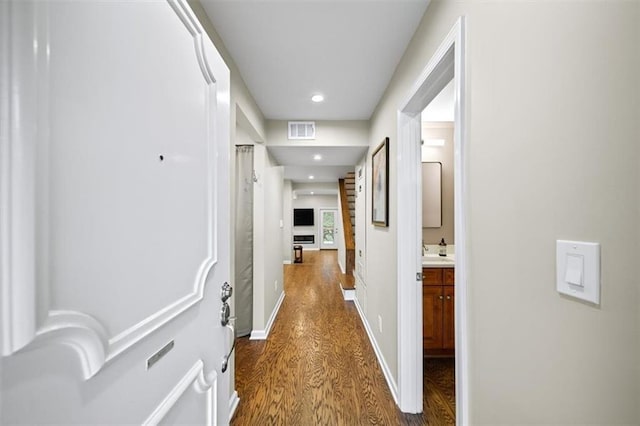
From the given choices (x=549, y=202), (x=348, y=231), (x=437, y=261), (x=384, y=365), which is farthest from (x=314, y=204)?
(x=549, y=202)

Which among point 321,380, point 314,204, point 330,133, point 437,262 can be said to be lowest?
point 321,380

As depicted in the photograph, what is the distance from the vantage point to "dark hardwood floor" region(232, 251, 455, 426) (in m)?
1.77

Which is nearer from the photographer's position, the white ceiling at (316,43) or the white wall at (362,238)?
the white ceiling at (316,43)

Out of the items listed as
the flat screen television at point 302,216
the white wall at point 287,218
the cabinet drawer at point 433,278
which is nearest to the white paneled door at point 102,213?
the cabinet drawer at point 433,278

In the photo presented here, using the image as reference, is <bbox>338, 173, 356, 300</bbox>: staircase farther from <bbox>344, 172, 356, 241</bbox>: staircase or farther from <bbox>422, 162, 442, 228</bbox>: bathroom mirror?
<bbox>422, 162, 442, 228</bbox>: bathroom mirror

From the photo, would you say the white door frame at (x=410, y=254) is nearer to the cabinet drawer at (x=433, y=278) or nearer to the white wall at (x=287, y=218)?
the cabinet drawer at (x=433, y=278)

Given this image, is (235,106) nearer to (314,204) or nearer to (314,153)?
(314,153)

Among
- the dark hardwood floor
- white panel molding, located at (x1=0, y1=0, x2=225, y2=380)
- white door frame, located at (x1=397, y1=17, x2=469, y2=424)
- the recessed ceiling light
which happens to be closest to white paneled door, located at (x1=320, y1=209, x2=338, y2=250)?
the dark hardwood floor

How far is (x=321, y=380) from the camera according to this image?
2137 millimetres

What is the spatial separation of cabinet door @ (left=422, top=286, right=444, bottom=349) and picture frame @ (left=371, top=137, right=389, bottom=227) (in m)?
0.76

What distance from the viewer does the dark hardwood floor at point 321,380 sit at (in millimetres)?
1769

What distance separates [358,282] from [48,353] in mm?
3760

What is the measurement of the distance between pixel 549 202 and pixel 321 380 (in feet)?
6.72

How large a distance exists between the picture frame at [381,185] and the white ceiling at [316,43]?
525 millimetres
